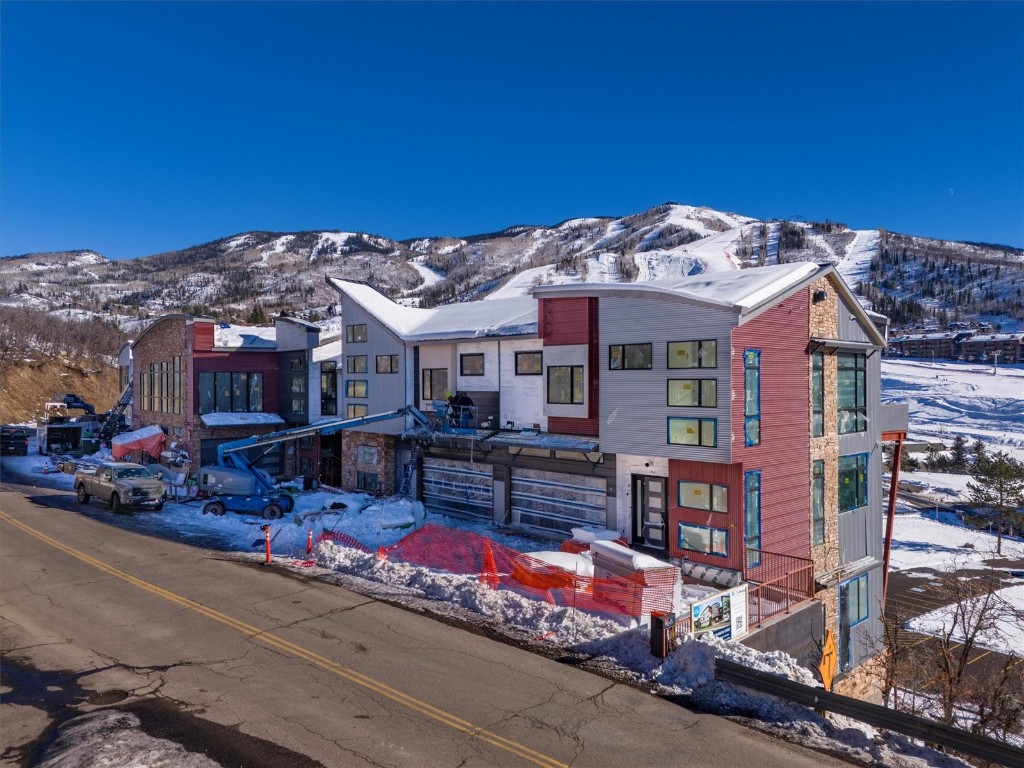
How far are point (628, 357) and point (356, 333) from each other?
58.5 feet

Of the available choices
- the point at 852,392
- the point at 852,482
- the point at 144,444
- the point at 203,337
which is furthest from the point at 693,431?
the point at 144,444

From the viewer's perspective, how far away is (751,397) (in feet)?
70.0

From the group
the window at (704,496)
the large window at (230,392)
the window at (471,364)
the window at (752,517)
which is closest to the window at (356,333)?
the window at (471,364)

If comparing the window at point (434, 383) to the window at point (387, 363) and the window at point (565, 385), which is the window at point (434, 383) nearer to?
the window at point (387, 363)

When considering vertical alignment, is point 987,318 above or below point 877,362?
above

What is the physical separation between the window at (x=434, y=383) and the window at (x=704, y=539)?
1343 centimetres

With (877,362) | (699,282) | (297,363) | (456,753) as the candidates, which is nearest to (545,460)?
(699,282)

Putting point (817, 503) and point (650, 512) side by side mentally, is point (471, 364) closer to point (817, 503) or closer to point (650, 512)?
point (650, 512)

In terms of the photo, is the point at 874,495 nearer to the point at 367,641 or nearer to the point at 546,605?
the point at 546,605

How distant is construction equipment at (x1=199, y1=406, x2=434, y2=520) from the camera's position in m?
29.3

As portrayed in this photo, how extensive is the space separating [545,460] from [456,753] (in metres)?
16.6

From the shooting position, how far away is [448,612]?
16828 millimetres

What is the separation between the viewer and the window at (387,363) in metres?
33.1

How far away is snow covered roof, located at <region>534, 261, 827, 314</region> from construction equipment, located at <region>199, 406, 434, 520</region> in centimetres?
1112
